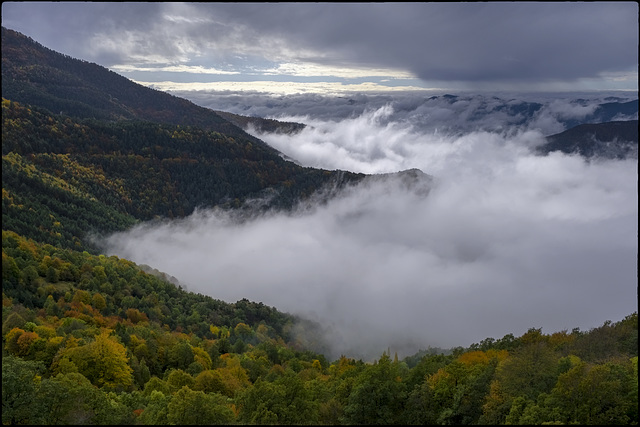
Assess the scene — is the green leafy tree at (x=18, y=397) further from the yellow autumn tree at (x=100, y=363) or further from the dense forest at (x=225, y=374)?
the yellow autumn tree at (x=100, y=363)

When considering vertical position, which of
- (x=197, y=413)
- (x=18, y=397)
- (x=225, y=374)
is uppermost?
(x=197, y=413)

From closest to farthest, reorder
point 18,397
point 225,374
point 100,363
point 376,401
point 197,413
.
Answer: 1. point 197,413
2. point 18,397
3. point 376,401
4. point 100,363
5. point 225,374

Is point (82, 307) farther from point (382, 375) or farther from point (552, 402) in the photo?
point (552, 402)

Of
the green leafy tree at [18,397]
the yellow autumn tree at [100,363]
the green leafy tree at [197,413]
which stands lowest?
the yellow autumn tree at [100,363]

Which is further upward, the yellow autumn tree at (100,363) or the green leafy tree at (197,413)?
the green leafy tree at (197,413)

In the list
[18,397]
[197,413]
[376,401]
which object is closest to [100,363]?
[18,397]

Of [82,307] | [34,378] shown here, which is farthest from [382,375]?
[82,307]

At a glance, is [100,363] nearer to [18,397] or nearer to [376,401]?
[18,397]

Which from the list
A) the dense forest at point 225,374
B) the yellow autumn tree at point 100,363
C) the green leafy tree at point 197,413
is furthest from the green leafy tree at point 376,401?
the yellow autumn tree at point 100,363

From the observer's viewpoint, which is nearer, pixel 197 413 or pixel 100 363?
pixel 197 413

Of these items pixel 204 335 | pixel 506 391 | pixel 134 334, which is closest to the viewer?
pixel 506 391

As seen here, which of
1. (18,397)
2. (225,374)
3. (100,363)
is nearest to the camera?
(18,397)
